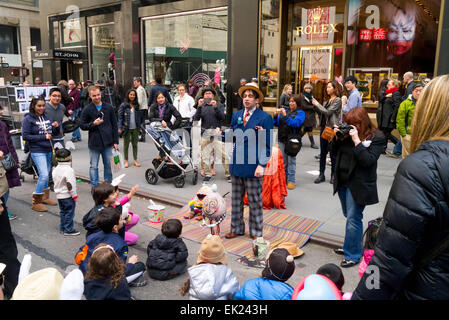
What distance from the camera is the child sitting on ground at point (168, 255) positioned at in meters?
4.30

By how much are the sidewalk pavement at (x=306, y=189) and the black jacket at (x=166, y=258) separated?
7.52 feet

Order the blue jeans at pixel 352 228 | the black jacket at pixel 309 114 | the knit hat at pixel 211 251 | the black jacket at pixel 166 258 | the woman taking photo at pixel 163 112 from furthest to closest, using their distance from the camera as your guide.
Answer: the black jacket at pixel 309 114 < the woman taking photo at pixel 163 112 < the blue jeans at pixel 352 228 < the black jacket at pixel 166 258 < the knit hat at pixel 211 251

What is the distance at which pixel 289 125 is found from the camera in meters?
7.46

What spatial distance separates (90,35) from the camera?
21.5m

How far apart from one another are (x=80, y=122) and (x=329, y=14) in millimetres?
9945

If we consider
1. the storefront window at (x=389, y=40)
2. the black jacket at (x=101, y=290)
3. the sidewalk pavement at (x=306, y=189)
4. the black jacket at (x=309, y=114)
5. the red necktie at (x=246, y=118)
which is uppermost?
the storefront window at (x=389, y=40)

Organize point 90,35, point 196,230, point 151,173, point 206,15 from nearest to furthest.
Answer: point 196,230
point 151,173
point 206,15
point 90,35

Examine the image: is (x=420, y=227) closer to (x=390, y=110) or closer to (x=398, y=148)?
(x=390, y=110)

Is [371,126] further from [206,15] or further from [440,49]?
[206,15]

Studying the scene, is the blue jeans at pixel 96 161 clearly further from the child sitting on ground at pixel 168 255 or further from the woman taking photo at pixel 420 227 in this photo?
the woman taking photo at pixel 420 227

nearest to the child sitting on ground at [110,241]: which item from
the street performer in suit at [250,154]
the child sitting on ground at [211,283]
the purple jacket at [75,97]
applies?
the child sitting on ground at [211,283]

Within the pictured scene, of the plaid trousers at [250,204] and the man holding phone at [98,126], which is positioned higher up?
the man holding phone at [98,126]

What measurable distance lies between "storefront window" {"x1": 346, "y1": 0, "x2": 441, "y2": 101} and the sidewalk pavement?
370 cm
